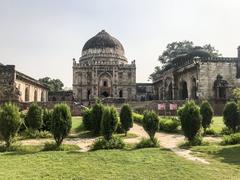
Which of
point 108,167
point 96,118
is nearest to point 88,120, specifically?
point 96,118

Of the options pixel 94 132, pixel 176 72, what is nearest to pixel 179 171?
pixel 94 132

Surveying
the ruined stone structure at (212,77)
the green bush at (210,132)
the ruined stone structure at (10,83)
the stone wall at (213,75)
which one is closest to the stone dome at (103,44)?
the ruined stone structure at (10,83)

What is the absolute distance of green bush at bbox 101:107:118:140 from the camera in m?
13.0

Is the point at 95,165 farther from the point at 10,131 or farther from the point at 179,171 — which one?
the point at 10,131

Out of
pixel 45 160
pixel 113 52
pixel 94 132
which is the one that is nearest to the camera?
pixel 45 160

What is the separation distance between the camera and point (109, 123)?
13.1 m

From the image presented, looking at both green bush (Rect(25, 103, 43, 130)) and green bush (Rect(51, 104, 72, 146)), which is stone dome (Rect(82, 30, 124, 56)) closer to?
green bush (Rect(25, 103, 43, 130))

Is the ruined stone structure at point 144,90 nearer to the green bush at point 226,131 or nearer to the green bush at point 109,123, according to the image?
the green bush at point 226,131

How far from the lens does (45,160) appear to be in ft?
32.5

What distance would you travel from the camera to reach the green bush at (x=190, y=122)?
1306 centimetres

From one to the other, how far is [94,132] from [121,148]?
4881mm

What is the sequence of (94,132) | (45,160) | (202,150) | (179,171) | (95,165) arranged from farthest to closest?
(94,132) < (202,150) < (45,160) < (95,165) < (179,171)

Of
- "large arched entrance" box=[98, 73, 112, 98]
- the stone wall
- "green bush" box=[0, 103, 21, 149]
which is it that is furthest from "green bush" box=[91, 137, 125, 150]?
"large arched entrance" box=[98, 73, 112, 98]

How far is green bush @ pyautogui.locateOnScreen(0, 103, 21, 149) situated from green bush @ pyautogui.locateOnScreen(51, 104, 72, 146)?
4.57 feet
